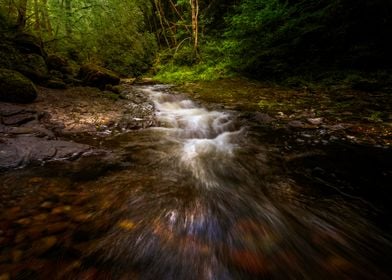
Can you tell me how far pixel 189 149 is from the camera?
178 inches

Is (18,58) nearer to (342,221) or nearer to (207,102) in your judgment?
(207,102)

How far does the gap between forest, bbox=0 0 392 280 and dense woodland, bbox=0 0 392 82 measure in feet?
0.23

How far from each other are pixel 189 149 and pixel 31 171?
246 centimetres

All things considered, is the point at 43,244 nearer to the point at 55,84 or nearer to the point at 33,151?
the point at 33,151

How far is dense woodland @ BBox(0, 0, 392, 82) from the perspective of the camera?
23.0ft

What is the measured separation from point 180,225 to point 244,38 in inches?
402

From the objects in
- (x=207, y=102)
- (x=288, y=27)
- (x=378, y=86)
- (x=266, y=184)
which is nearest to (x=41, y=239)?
(x=266, y=184)

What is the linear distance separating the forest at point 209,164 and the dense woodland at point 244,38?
0.07 meters

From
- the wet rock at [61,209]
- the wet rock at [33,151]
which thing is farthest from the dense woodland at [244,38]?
the wet rock at [61,209]

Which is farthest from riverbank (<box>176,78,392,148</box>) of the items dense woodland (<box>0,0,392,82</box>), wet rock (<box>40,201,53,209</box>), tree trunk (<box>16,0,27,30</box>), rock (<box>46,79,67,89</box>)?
tree trunk (<box>16,0,27,30</box>)

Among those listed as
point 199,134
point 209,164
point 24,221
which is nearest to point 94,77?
point 199,134

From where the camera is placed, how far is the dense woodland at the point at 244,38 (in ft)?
23.0

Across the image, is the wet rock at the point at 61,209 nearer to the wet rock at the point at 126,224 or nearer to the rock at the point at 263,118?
the wet rock at the point at 126,224

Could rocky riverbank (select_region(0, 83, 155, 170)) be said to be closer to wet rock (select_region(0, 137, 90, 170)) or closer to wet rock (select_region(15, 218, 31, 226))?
wet rock (select_region(0, 137, 90, 170))
